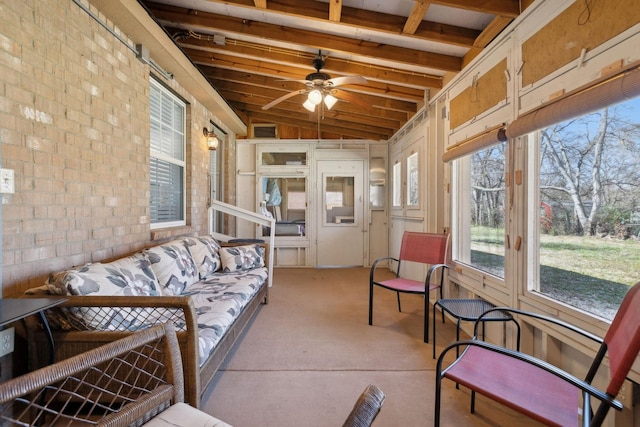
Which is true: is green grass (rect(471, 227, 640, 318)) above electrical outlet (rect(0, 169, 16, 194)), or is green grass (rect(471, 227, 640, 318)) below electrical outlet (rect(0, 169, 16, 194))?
below

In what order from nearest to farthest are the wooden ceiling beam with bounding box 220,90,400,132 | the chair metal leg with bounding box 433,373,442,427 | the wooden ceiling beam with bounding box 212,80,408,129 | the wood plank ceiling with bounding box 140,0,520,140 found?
the chair metal leg with bounding box 433,373,442,427 → the wood plank ceiling with bounding box 140,0,520,140 → the wooden ceiling beam with bounding box 212,80,408,129 → the wooden ceiling beam with bounding box 220,90,400,132

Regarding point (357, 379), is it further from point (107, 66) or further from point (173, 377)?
point (107, 66)

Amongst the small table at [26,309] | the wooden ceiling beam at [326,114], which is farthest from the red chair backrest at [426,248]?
the small table at [26,309]

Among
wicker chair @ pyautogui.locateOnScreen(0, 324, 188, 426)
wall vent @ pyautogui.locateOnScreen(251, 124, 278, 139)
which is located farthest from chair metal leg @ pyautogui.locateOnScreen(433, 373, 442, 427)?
wall vent @ pyautogui.locateOnScreen(251, 124, 278, 139)

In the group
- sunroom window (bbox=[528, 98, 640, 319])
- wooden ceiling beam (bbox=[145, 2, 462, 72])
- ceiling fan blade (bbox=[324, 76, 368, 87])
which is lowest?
sunroom window (bbox=[528, 98, 640, 319])

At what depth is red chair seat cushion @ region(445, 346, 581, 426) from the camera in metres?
1.06

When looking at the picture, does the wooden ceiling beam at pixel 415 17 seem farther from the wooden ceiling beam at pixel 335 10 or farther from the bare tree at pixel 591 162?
the bare tree at pixel 591 162

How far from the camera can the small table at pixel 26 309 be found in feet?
3.49

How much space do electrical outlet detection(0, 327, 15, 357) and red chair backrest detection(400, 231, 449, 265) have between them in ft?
9.72

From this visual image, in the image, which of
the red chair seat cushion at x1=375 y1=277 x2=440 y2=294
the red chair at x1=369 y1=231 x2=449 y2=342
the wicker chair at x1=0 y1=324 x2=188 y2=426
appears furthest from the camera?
the red chair at x1=369 y1=231 x2=449 y2=342

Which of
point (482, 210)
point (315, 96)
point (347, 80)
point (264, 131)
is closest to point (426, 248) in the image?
point (482, 210)

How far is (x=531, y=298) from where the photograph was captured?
1.88 m

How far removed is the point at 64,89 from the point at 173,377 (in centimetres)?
187

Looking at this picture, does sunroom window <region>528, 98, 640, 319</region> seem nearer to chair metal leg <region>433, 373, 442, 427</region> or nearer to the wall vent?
chair metal leg <region>433, 373, 442, 427</region>
